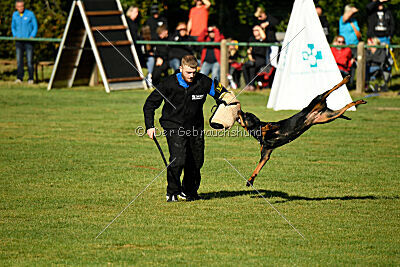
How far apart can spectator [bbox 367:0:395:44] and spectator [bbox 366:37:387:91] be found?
0.96 feet

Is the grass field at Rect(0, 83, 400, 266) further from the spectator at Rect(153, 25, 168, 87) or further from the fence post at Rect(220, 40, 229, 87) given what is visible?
the spectator at Rect(153, 25, 168, 87)

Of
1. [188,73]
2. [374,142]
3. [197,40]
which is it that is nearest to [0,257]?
[188,73]

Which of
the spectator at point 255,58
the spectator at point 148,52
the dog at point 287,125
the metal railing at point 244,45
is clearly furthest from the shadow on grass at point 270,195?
the spectator at point 148,52

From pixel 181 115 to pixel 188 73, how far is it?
0.51 meters

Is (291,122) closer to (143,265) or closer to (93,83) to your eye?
(143,265)

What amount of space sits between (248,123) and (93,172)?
289 centimetres

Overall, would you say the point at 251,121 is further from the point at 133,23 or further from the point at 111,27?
the point at 133,23

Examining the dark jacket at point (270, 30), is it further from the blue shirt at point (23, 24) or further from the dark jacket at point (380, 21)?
the blue shirt at point (23, 24)

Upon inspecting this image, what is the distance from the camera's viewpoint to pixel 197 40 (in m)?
22.4

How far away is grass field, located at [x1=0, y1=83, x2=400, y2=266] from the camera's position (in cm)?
640

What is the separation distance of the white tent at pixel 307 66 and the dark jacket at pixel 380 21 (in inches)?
200

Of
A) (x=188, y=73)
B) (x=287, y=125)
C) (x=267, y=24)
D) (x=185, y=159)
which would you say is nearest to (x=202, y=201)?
(x=185, y=159)

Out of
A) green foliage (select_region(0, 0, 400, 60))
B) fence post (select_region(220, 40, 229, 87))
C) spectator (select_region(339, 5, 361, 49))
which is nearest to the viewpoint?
fence post (select_region(220, 40, 229, 87))

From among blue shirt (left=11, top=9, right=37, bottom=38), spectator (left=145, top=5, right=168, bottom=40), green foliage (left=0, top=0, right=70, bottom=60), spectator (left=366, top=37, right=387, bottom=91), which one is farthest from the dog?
green foliage (left=0, top=0, right=70, bottom=60)
